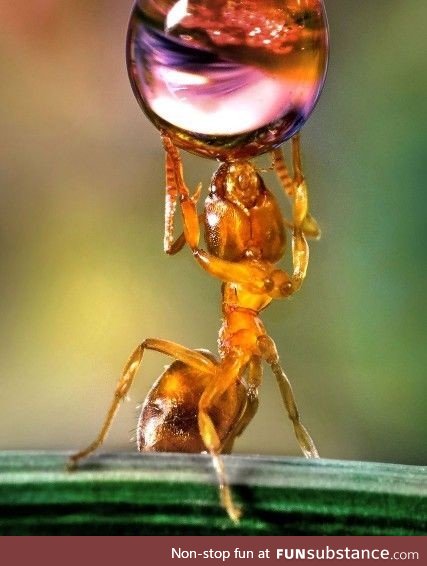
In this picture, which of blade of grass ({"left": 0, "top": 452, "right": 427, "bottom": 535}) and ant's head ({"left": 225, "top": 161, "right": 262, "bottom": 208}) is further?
ant's head ({"left": 225, "top": 161, "right": 262, "bottom": 208})

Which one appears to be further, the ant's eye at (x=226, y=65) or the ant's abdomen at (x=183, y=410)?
the ant's abdomen at (x=183, y=410)

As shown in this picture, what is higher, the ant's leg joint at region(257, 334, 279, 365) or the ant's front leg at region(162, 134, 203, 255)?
the ant's front leg at region(162, 134, 203, 255)

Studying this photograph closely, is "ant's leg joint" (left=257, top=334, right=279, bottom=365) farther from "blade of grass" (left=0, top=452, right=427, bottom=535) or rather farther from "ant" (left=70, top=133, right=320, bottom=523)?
"blade of grass" (left=0, top=452, right=427, bottom=535)

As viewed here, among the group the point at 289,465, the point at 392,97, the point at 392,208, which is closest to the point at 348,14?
the point at 392,97

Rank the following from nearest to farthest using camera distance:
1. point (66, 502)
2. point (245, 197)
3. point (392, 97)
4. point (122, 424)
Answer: point (66, 502)
point (245, 197)
point (122, 424)
point (392, 97)

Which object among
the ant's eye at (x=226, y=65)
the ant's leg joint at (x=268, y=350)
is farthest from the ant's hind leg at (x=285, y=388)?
the ant's eye at (x=226, y=65)

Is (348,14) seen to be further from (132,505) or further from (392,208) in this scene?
(132,505)

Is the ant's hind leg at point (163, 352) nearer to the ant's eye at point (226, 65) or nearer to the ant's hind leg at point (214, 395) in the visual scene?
the ant's hind leg at point (214, 395)

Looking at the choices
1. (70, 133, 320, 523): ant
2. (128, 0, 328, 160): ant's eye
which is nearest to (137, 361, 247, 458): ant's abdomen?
(70, 133, 320, 523): ant
